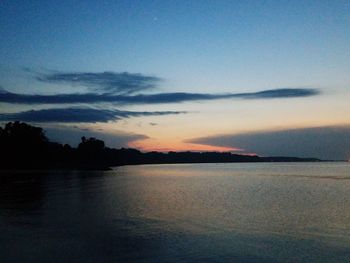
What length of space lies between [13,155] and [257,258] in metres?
144

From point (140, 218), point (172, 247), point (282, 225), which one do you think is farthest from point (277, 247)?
point (140, 218)

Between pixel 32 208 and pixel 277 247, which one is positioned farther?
pixel 32 208

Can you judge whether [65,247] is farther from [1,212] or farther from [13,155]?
[13,155]

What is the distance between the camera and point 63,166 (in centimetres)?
17225

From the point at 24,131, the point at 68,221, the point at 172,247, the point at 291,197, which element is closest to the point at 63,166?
the point at 24,131

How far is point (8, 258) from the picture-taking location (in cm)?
1777

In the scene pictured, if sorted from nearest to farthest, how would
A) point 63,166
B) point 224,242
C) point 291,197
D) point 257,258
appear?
point 257,258 < point 224,242 < point 291,197 < point 63,166

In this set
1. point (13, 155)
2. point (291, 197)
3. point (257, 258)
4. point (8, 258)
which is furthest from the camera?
point (13, 155)

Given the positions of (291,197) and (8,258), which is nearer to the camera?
(8,258)

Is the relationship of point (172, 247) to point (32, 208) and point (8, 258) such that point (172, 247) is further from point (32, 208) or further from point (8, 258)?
point (32, 208)

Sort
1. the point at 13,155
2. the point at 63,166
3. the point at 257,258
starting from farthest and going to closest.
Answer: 1. the point at 63,166
2. the point at 13,155
3. the point at 257,258

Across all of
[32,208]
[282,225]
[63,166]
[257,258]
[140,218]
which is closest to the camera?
[257,258]

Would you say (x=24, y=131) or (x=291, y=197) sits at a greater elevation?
(x=24, y=131)

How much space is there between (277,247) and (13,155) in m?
143
